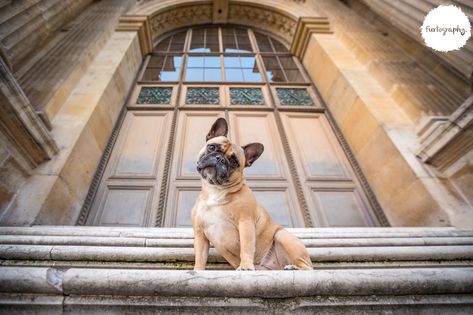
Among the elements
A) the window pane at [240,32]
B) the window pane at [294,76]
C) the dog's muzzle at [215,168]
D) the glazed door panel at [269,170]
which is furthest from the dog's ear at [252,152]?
the window pane at [240,32]

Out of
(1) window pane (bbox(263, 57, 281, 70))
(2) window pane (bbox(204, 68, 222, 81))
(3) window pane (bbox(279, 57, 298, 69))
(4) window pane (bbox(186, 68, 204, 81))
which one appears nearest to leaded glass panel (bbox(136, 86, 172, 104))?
(4) window pane (bbox(186, 68, 204, 81))

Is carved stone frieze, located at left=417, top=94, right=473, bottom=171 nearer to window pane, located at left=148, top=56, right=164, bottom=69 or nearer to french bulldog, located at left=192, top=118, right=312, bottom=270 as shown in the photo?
french bulldog, located at left=192, top=118, right=312, bottom=270

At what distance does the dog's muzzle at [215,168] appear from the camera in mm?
1471

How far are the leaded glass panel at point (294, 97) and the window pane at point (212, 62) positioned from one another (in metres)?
1.81

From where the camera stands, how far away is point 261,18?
768 centimetres

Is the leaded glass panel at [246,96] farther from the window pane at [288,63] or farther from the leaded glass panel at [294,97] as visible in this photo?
the window pane at [288,63]

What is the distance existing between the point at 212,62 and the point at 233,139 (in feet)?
9.98

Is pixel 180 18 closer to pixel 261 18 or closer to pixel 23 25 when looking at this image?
pixel 261 18

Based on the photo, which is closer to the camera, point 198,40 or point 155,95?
point 155,95

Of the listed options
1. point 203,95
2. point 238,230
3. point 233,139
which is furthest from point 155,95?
point 238,230

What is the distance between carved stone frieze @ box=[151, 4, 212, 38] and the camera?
694 cm

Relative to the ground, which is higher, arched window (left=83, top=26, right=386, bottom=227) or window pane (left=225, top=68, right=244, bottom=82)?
window pane (left=225, top=68, right=244, bottom=82)

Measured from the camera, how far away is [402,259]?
1.97 meters

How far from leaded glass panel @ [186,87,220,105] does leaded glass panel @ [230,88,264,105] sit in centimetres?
33
